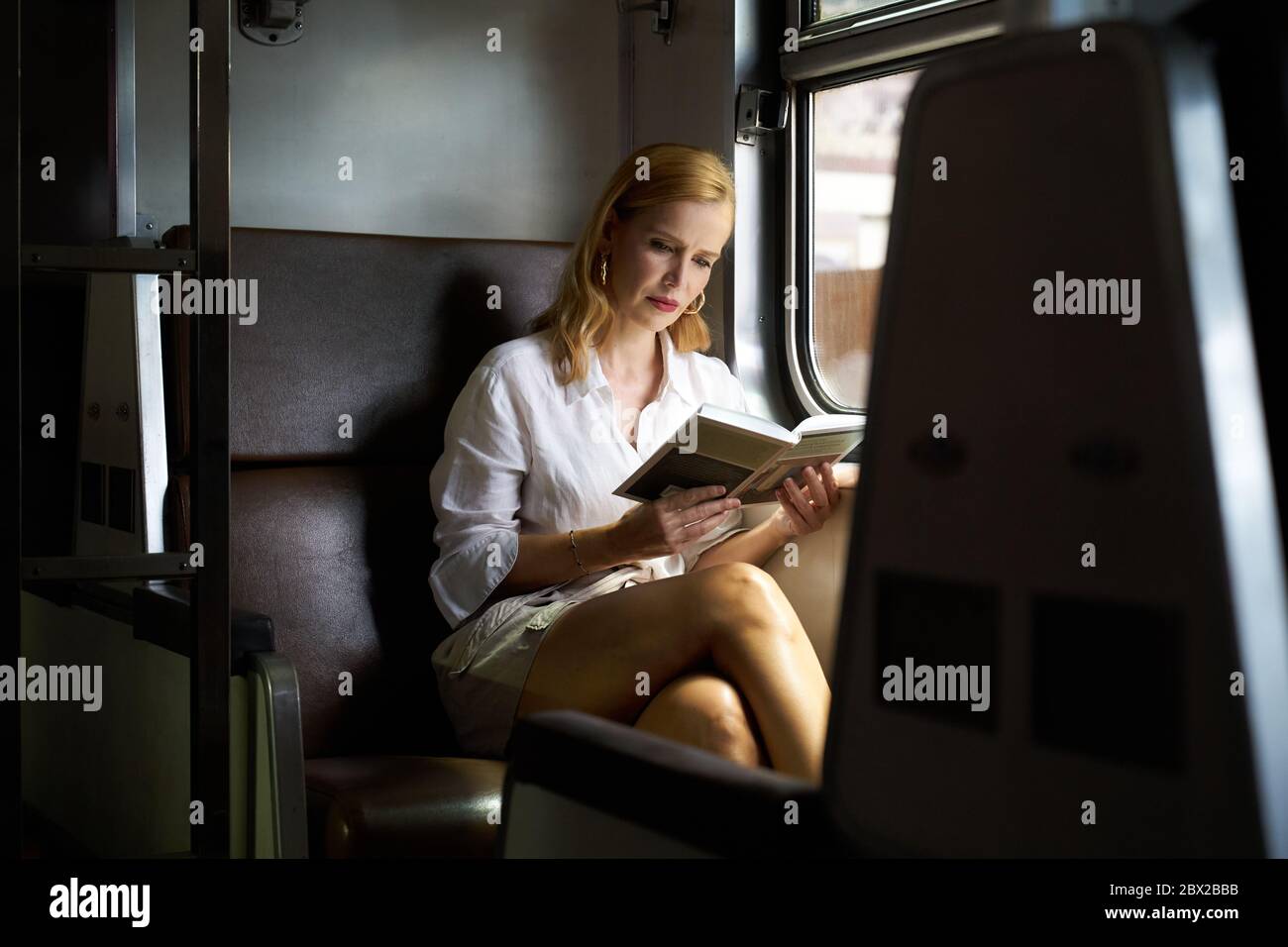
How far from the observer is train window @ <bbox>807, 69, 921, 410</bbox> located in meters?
2.29

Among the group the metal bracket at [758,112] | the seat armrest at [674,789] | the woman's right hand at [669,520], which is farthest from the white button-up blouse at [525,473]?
the seat armrest at [674,789]

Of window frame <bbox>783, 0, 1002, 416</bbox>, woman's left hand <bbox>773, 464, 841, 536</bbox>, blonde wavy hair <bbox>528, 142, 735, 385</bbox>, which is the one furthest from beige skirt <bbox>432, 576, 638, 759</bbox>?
window frame <bbox>783, 0, 1002, 416</bbox>

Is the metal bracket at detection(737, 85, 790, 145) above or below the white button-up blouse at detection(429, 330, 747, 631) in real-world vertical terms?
above

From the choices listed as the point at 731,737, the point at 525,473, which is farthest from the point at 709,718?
the point at 525,473

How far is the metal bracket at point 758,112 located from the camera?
2363 millimetres

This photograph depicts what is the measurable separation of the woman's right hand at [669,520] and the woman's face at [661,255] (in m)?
0.40

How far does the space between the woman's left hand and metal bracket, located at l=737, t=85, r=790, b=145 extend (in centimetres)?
78

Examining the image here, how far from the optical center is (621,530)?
5.98 ft

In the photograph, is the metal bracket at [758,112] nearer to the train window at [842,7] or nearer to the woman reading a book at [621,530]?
the train window at [842,7]

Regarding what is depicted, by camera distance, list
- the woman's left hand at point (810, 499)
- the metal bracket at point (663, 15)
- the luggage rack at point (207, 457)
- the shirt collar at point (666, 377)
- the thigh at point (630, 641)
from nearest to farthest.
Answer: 1. the luggage rack at point (207, 457)
2. the thigh at point (630, 641)
3. the woman's left hand at point (810, 499)
4. the shirt collar at point (666, 377)
5. the metal bracket at point (663, 15)

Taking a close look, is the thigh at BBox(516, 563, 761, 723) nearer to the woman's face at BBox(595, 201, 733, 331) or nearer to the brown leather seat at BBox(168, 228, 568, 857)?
the brown leather seat at BBox(168, 228, 568, 857)
